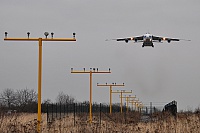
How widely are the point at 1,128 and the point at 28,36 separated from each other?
7.70 metres

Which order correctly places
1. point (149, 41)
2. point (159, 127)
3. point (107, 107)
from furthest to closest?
point (107, 107) < point (149, 41) < point (159, 127)

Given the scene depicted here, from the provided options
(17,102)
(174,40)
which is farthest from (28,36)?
(17,102)

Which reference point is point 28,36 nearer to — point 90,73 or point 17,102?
point 90,73

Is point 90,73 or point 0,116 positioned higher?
point 90,73

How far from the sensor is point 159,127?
74.7ft

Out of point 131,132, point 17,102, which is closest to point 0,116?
point 131,132

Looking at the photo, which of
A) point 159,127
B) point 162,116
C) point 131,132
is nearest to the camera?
point 131,132

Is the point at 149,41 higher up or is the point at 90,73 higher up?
the point at 149,41

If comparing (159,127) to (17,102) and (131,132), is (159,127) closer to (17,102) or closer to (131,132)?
(131,132)

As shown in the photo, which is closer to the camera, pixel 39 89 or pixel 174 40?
pixel 39 89

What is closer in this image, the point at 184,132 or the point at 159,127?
the point at 184,132

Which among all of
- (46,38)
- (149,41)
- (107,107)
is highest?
(149,41)

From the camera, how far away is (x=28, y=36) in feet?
84.8

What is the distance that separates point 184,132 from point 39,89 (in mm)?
9239
